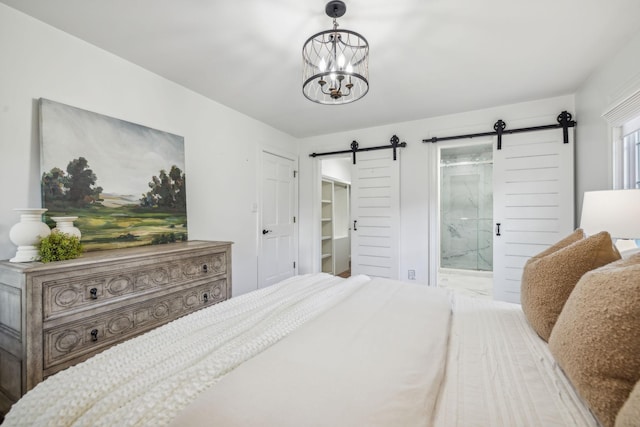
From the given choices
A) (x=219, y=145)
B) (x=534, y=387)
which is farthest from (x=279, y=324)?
(x=219, y=145)

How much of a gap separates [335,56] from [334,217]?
12.4 ft

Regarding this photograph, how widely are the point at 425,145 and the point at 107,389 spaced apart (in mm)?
3756

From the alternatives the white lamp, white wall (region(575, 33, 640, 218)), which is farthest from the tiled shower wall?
the white lamp

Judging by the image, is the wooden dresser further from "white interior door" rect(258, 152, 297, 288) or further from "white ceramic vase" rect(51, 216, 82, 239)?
"white interior door" rect(258, 152, 297, 288)

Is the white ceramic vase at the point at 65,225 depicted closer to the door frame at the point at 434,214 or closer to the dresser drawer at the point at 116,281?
the dresser drawer at the point at 116,281

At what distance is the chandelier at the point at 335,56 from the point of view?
62.4 inches

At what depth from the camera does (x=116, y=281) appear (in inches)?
67.4

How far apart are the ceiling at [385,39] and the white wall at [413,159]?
0.85 feet

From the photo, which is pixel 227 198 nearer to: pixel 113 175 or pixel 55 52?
pixel 113 175

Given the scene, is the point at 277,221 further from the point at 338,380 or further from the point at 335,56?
the point at 338,380

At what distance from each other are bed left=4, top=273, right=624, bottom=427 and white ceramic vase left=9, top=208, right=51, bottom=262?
3.39 ft

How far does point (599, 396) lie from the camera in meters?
0.65

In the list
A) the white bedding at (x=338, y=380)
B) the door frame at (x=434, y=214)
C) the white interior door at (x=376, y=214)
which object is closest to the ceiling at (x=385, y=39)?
the door frame at (x=434, y=214)

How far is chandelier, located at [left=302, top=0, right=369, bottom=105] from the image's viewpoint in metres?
1.58
